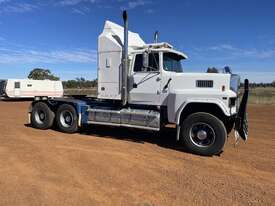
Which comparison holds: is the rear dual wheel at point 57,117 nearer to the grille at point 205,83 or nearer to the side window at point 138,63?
the side window at point 138,63

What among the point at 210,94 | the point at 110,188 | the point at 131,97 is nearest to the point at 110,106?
the point at 131,97

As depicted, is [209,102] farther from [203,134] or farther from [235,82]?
[235,82]

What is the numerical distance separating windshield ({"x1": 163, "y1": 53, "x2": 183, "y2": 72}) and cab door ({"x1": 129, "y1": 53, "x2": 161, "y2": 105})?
0.82 feet

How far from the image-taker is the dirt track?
18.1 ft

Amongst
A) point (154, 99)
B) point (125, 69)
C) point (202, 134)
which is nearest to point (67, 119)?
point (125, 69)

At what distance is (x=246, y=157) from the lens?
8.51 metres

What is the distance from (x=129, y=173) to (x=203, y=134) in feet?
9.61

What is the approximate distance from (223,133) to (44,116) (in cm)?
721

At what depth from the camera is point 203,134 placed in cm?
904

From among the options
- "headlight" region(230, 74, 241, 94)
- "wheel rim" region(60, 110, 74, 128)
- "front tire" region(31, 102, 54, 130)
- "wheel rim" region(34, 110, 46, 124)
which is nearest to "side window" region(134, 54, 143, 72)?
"headlight" region(230, 74, 241, 94)

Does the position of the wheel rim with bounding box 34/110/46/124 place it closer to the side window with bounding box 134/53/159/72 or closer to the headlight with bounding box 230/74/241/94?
the side window with bounding box 134/53/159/72

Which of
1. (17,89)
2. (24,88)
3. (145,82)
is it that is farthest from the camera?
(24,88)

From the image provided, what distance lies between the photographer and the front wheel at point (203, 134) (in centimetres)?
872

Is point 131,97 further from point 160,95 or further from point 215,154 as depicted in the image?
point 215,154
